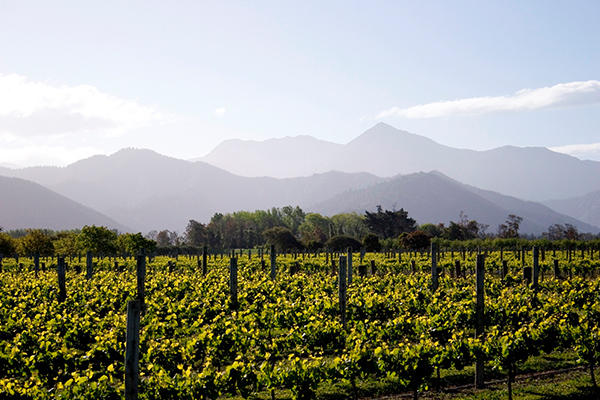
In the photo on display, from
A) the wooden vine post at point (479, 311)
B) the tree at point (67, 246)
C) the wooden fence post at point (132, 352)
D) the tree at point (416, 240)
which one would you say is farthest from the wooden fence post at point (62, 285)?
the tree at point (416, 240)

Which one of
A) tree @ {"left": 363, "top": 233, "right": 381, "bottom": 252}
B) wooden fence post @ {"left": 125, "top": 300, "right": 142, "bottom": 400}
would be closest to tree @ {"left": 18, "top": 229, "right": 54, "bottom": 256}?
tree @ {"left": 363, "top": 233, "right": 381, "bottom": 252}

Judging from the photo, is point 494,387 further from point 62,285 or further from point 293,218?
point 293,218

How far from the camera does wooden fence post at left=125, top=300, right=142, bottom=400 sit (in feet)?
25.4

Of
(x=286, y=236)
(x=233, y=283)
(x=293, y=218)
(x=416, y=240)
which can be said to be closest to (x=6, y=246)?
(x=286, y=236)

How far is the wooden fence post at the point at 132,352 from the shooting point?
25.4 feet

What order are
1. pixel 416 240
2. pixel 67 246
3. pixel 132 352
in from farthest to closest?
pixel 416 240 → pixel 67 246 → pixel 132 352

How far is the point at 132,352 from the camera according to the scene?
780cm

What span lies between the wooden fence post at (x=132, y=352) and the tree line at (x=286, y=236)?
18.9 metres

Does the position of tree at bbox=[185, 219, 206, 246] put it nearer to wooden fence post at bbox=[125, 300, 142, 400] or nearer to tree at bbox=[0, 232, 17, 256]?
tree at bbox=[0, 232, 17, 256]

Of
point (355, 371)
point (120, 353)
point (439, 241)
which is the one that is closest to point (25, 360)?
point (120, 353)

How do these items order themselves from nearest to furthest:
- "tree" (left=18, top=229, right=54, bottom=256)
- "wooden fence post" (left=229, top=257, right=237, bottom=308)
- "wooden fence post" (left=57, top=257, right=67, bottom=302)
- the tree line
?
"wooden fence post" (left=229, top=257, right=237, bottom=308) → "wooden fence post" (left=57, top=257, right=67, bottom=302) → the tree line → "tree" (left=18, top=229, right=54, bottom=256)

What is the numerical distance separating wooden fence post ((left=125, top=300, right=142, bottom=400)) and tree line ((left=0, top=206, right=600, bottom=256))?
62.1ft

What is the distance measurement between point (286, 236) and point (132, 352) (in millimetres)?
83615

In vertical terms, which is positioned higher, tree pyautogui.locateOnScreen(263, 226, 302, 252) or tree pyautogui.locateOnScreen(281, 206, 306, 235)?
tree pyautogui.locateOnScreen(281, 206, 306, 235)
